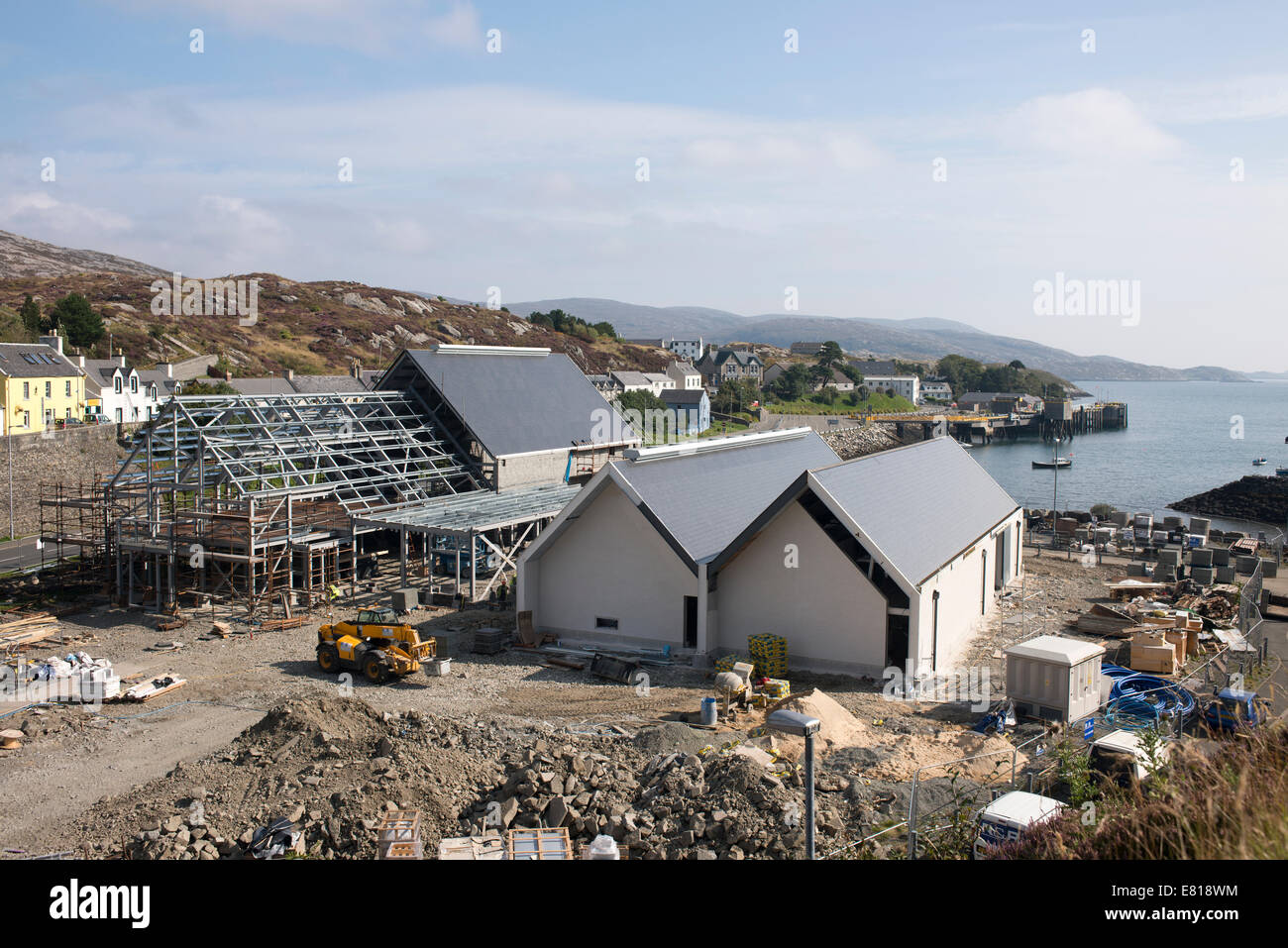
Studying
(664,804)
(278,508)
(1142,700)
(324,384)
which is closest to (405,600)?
(278,508)

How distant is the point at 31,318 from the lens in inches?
3078

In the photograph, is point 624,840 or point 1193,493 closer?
point 624,840

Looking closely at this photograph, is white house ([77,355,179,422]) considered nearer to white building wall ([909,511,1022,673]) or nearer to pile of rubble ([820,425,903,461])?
white building wall ([909,511,1022,673])

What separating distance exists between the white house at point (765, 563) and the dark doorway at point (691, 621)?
3 centimetres

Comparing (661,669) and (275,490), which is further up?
(275,490)

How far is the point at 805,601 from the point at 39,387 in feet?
167

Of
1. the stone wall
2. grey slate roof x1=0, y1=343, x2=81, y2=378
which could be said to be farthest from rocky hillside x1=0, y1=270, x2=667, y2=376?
the stone wall

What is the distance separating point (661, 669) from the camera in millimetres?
22875

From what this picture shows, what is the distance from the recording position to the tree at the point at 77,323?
77812 mm

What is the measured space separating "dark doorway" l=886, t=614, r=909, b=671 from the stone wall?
37.1m

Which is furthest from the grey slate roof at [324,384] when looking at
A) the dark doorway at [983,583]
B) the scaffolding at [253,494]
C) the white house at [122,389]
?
the dark doorway at [983,583]
